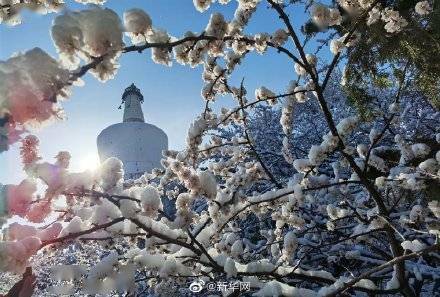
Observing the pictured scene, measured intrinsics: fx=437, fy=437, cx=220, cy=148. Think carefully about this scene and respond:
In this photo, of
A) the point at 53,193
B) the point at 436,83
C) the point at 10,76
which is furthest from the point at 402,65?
the point at 10,76

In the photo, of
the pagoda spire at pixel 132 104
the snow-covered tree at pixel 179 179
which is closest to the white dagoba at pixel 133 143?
the pagoda spire at pixel 132 104

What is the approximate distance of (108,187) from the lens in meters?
2.53

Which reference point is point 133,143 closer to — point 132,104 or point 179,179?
point 132,104

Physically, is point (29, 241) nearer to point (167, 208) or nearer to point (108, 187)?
point (108, 187)

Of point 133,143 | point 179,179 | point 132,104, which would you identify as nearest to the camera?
point 179,179

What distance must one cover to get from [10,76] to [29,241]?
0.98m

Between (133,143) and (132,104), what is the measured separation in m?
6.35

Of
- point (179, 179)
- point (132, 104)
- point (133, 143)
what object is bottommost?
point (179, 179)

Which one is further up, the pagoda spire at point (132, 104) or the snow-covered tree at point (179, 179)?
the pagoda spire at point (132, 104)

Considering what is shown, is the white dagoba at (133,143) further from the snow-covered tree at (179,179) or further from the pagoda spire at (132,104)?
the snow-covered tree at (179,179)

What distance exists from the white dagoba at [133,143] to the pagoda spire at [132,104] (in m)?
0.26

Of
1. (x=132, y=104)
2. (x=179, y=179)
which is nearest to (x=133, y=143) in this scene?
(x=132, y=104)

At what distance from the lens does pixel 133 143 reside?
3856 centimetres

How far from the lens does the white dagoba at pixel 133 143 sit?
37656 millimetres
